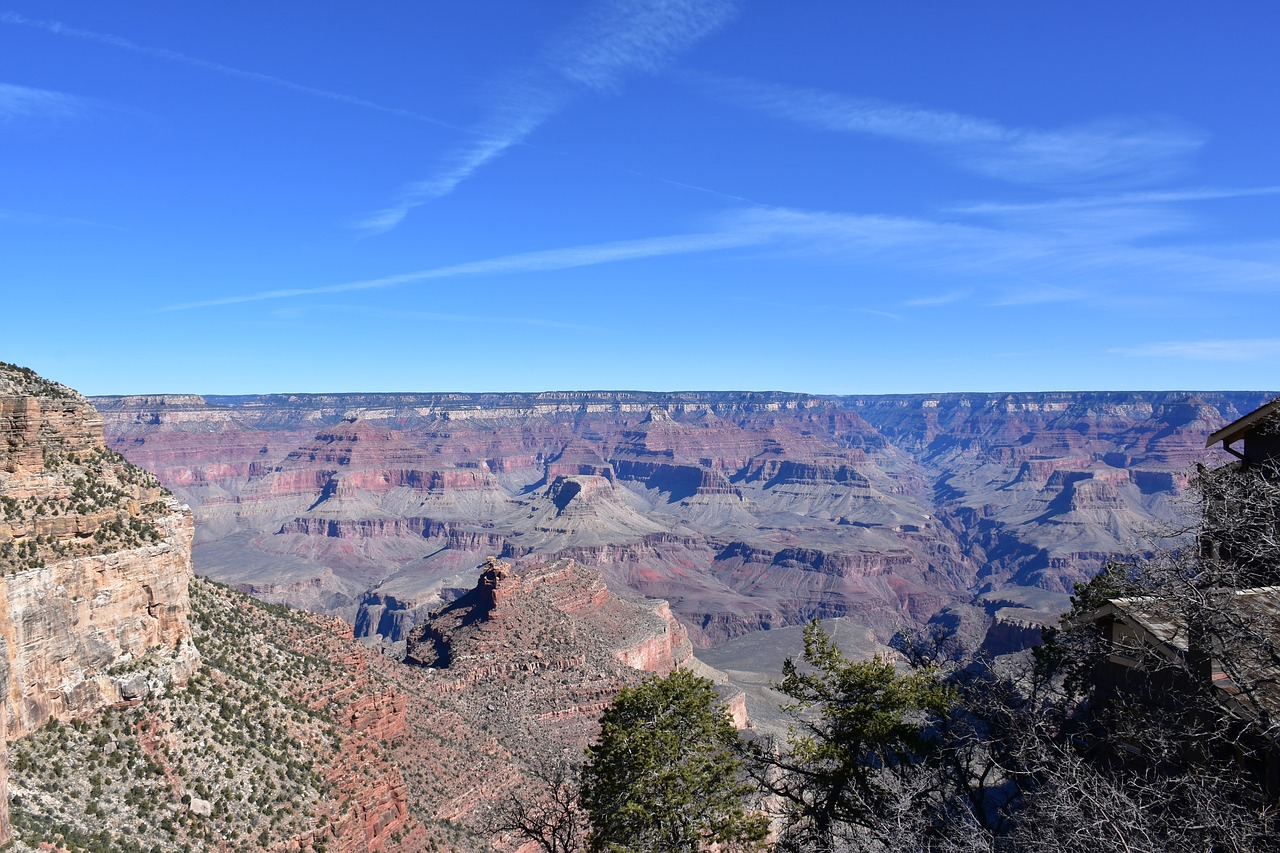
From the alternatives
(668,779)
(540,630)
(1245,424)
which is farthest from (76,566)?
(540,630)

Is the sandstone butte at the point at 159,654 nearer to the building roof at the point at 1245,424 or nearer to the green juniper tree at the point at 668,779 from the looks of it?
the green juniper tree at the point at 668,779

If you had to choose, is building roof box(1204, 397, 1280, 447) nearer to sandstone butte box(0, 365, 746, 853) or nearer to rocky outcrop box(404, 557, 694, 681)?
sandstone butte box(0, 365, 746, 853)

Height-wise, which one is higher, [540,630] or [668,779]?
[668,779]

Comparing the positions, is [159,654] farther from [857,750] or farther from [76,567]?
[857,750]

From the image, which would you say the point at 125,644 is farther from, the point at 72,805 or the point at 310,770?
the point at 310,770

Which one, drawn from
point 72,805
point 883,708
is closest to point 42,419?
point 72,805

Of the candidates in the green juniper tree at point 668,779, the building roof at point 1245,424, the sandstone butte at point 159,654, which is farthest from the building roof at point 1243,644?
the sandstone butte at point 159,654
